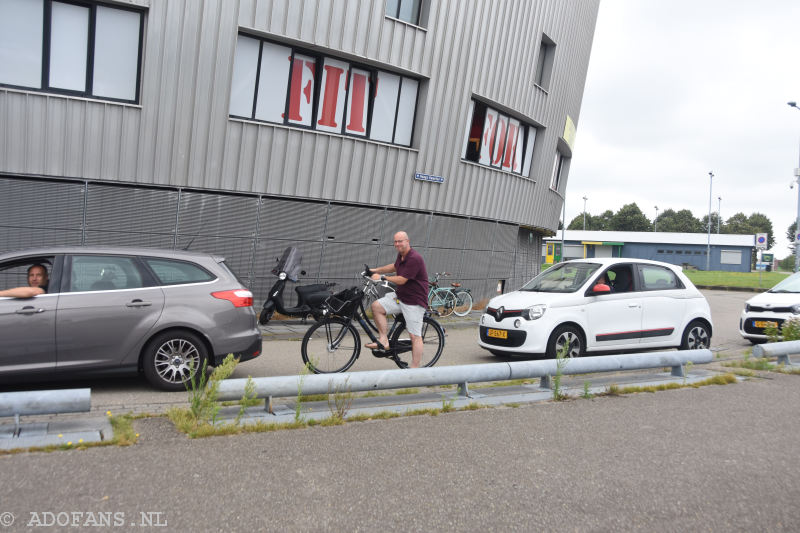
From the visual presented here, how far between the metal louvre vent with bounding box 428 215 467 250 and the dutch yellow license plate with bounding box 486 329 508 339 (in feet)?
28.1

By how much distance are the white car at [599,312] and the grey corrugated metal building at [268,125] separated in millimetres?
6690

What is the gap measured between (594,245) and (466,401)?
80.9 m

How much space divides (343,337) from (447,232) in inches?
443

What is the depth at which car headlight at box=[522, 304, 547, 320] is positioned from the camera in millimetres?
9125

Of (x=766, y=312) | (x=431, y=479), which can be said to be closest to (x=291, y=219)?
(x=766, y=312)

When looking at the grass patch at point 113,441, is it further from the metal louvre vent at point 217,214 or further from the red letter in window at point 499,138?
the red letter in window at point 499,138

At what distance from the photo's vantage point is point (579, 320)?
925 centimetres

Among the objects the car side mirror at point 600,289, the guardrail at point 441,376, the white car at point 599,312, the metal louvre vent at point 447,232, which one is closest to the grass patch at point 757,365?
the white car at point 599,312

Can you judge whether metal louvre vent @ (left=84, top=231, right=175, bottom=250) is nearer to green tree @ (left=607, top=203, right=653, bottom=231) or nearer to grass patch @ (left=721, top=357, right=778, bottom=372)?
grass patch @ (left=721, top=357, right=778, bottom=372)

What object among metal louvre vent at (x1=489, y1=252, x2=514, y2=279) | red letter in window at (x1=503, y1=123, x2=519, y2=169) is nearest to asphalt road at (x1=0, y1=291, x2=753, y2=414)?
metal louvre vent at (x1=489, y1=252, x2=514, y2=279)

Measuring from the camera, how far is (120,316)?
6465mm

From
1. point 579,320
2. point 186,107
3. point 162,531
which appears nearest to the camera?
point 162,531

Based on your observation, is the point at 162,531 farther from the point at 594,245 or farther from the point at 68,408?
the point at 594,245

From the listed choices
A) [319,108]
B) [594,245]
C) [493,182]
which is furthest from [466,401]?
[594,245]
